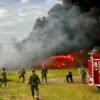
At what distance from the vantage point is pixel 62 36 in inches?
2625

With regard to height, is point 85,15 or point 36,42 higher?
point 85,15

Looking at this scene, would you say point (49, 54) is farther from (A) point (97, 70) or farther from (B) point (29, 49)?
(A) point (97, 70)

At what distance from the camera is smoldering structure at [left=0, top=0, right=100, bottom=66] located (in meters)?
64.0

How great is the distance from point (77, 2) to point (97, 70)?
32.7 m

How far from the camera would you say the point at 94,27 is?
6312 cm

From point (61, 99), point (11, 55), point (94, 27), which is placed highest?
point (94, 27)

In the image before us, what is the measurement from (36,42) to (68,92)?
36.5 m

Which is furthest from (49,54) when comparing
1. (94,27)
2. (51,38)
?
(94,27)

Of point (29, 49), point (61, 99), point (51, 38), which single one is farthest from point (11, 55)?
point (61, 99)

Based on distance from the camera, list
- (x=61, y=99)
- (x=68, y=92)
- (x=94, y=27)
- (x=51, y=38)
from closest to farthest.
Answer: (x=61, y=99) → (x=68, y=92) → (x=94, y=27) → (x=51, y=38)

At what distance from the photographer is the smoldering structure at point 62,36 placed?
2520 inches

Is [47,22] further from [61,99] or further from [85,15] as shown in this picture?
[61,99]

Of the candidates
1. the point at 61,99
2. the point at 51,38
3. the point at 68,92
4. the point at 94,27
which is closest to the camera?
the point at 61,99

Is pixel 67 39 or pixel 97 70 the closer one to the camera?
pixel 97 70
